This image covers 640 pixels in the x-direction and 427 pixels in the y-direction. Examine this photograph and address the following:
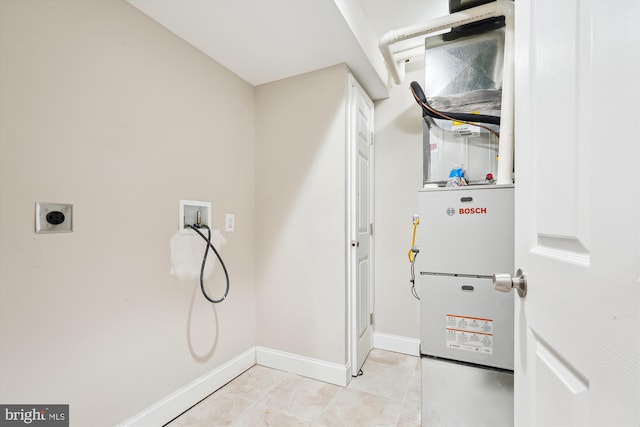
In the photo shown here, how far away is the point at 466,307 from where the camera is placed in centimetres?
142

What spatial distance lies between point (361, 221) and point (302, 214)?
48 centimetres

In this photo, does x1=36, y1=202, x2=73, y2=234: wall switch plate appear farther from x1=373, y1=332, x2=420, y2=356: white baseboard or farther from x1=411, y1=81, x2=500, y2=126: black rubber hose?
x1=373, y1=332, x2=420, y2=356: white baseboard

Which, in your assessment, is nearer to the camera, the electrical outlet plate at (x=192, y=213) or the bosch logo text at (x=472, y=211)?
the bosch logo text at (x=472, y=211)

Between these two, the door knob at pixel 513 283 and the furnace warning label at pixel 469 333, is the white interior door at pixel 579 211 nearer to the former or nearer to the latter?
the door knob at pixel 513 283

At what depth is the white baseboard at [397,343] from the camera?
95.9 inches

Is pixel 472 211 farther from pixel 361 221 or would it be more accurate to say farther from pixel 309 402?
pixel 309 402

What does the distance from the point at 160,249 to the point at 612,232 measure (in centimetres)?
182

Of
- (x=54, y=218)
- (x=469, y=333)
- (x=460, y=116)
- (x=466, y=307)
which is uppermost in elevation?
(x=460, y=116)

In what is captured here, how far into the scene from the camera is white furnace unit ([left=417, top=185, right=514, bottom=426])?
4.42 ft

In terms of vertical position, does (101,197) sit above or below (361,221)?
above

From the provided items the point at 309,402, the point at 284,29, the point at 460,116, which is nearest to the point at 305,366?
the point at 309,402

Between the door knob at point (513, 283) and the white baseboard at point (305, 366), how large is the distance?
158 cm

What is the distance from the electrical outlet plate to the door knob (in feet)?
5.44

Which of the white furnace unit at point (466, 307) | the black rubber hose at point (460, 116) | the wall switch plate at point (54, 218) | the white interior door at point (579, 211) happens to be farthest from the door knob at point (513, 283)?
the wall switch plate at point (54, 218)
